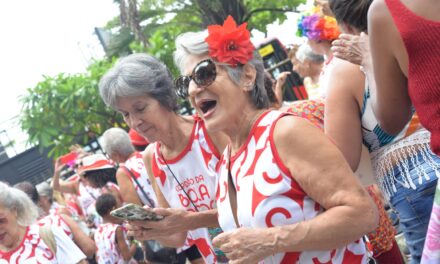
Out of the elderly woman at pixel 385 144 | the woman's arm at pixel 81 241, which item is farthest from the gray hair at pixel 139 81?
the woman's arm at pixel 81 241

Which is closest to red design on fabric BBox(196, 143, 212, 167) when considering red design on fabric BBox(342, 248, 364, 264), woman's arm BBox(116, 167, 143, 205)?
red design on fabric BBox(342, 248, 364, 264)

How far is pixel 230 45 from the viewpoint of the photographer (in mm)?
2133

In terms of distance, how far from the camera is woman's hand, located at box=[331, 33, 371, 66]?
2.04 metres

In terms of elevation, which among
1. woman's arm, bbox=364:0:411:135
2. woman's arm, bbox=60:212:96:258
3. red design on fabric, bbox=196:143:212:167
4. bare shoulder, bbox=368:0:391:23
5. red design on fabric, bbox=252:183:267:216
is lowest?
woman's arm, bbox=60:212:96:258

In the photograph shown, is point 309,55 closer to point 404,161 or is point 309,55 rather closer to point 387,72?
point 404,161

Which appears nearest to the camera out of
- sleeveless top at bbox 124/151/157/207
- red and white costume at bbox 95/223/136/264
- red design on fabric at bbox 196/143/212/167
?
red design on fabric at bbox 196/143/212/167

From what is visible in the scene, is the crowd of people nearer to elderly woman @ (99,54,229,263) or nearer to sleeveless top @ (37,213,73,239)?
elderly woman @ (99,54,229,263)

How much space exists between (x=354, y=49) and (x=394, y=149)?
1.53 feet

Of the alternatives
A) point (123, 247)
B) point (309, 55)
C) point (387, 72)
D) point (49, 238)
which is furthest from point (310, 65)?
point (387, 72)

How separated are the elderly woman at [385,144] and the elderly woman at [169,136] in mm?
732

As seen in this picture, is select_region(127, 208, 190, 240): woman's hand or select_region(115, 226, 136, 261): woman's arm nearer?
select_region(127, 208, 190, 240): woman's hand

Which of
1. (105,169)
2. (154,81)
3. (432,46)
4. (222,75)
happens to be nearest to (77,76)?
(105,169)

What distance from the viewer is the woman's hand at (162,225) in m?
2.59

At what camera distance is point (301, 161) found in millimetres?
1762
